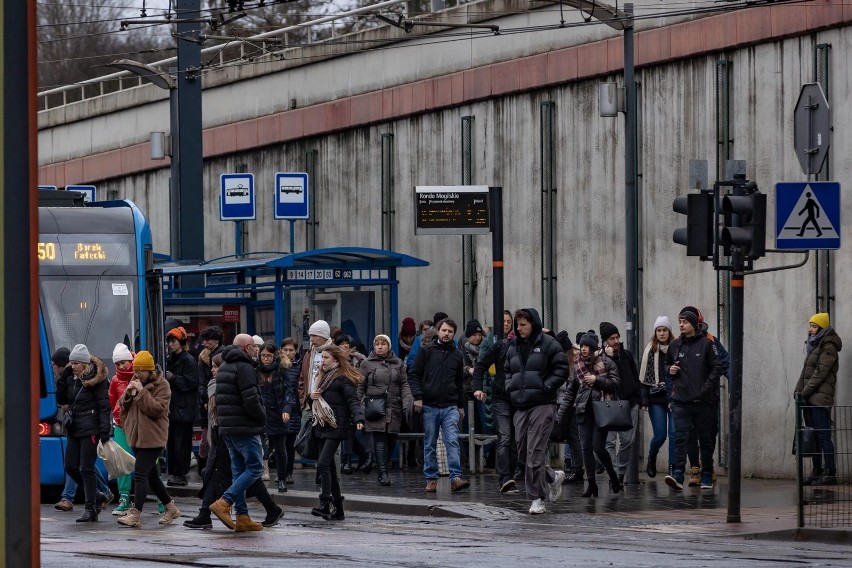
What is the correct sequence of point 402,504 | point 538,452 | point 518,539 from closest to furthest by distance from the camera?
point 518,539, point 538,452, point 402,504

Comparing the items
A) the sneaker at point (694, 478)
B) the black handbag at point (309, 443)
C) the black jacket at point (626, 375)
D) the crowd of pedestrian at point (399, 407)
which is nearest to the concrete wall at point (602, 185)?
the crowd of pedestrian at point (399, 407)

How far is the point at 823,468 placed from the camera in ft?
46.2

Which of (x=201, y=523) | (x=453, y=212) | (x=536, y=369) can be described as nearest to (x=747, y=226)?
(x=536, y=369)

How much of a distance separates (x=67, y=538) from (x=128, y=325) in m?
5.77

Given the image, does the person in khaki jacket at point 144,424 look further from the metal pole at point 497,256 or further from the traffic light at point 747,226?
the metal pole at point 497,256

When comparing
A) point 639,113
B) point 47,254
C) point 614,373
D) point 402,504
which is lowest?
point 402,504

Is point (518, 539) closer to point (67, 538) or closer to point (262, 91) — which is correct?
point (67, 538)

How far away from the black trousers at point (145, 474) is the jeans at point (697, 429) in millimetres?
5506

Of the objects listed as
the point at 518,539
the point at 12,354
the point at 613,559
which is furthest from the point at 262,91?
the point at 12,354

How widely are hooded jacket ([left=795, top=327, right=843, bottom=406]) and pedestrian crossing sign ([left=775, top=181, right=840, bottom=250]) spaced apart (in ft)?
13.4

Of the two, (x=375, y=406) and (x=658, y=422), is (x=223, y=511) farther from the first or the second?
(x=658, y=422)

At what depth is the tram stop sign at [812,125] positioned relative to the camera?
14.7 meters

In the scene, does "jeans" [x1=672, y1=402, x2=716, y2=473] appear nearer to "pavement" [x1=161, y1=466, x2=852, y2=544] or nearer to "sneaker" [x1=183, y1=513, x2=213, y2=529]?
"pavement" [x1=161, y1=466, x2=852, y2=544]

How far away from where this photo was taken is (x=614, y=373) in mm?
17656
